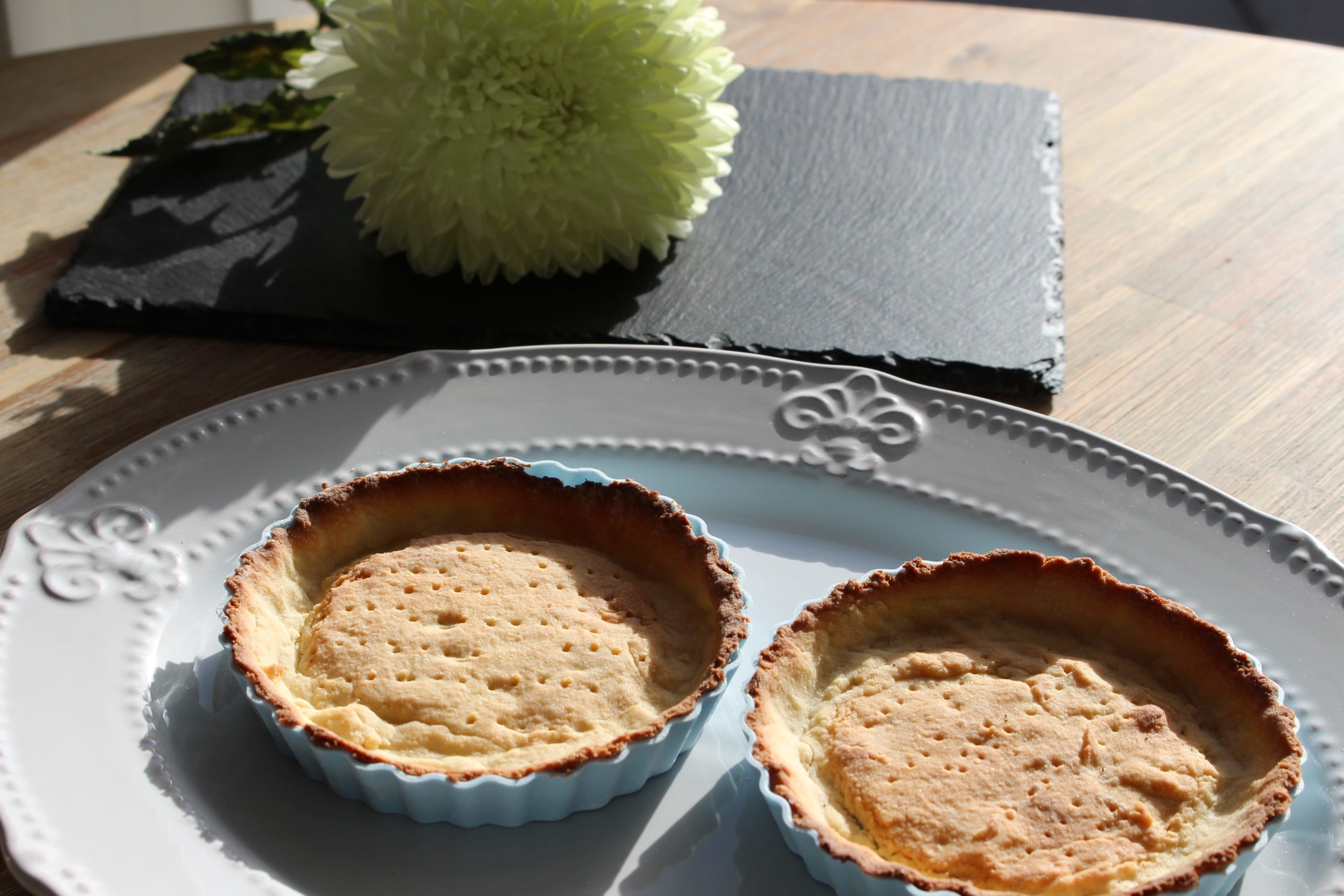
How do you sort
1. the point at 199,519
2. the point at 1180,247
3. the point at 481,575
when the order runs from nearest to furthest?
the point at 481,575 < the point at 199,519 < the point at 1180,247

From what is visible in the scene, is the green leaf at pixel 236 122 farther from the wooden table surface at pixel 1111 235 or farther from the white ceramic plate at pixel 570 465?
the white ceramic plate at pixel 570 465

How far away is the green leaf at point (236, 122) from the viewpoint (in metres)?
2.24

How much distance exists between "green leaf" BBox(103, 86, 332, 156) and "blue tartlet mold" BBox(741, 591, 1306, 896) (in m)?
Result: 1.52

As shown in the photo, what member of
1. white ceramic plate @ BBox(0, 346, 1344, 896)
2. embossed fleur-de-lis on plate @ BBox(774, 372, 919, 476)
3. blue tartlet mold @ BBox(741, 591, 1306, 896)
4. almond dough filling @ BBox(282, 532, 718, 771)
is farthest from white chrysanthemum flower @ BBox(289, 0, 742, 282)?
blue tartlet mold @ BBox(741, 591, 1306, 896)

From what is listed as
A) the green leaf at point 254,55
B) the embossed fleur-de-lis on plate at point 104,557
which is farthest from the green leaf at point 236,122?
the embossed fleur-de-lis on plate at point 104,557

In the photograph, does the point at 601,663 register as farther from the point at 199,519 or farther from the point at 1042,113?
the point at 1042,113

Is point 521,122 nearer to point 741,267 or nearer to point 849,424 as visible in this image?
point 741,267

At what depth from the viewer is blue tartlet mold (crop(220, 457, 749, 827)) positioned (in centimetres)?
124

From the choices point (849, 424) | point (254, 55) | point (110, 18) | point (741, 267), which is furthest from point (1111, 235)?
point (110, 18)

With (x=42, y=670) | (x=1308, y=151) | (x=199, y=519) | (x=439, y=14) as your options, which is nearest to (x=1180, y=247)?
(x=1308, y=151)

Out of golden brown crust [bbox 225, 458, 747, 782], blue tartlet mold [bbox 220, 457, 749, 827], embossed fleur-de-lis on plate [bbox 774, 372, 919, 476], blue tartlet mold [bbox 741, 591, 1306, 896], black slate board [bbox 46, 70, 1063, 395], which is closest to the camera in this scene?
blue tartlet mold [bbox 741, 591, 1306, 896]

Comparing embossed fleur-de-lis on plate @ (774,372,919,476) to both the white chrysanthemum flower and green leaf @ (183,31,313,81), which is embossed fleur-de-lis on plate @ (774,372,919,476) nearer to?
the white chrysanthemum flower

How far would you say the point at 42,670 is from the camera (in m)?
1.38

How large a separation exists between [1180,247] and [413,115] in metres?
1.34
